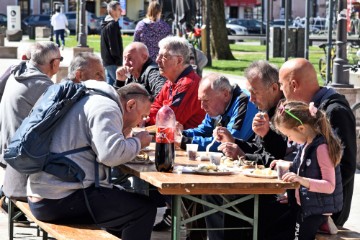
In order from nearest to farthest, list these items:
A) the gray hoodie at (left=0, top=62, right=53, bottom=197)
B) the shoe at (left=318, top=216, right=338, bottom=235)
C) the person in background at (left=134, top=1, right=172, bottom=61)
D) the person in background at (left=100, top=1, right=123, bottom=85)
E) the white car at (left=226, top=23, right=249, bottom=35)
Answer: the shoe at (left=318, top=216, right=338, bottom=235), the gray hoodie at (left=0, top=62, right=53, bottom=197), the person in background at (left=134, top=1, right=172, bottom=61), the person in background at (left=100, top=1, right=123, bottom=85), the white car at (left=226, top=23, right=249, bottom=35)

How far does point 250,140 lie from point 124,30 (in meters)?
50.4

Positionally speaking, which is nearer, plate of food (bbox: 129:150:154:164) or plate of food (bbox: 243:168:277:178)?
plate of food (bbox: 243:168:277:178)

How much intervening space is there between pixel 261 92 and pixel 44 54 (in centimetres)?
182

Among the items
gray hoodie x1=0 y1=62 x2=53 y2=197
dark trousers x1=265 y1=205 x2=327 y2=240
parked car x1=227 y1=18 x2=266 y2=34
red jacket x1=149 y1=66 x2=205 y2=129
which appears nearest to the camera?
dark trousers x1=265 y1=205 x2=327 y2=240

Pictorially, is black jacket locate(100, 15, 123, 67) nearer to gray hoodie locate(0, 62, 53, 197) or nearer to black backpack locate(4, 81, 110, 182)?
gray hoodie locate(0, 62, 53, 197)

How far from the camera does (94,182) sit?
18.6 ft

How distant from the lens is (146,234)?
5.85 metres

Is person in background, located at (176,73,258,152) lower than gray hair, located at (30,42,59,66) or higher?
lower

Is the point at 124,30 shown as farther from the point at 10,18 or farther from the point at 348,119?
the point at 348,119

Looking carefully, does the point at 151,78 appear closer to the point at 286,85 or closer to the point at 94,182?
the point at 286,85

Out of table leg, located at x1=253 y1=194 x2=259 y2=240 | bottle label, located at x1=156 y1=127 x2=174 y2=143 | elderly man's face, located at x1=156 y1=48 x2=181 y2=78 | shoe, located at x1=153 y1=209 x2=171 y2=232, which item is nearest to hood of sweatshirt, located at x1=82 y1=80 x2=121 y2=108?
bottle label, located at x1=156 y1=127 x2=174 y2=143

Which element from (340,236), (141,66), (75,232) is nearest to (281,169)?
(340,236)

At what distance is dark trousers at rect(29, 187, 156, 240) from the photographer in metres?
5.66

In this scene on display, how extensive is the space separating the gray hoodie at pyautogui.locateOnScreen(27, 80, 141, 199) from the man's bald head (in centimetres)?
102
